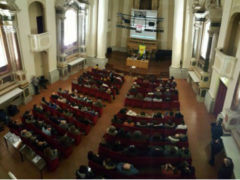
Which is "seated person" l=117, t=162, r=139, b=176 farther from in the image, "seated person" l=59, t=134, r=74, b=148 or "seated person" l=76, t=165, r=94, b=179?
"seated person" l=59, t=134, r=74, b=148

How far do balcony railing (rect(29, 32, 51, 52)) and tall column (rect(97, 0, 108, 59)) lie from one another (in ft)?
16.2

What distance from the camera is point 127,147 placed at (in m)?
8.34

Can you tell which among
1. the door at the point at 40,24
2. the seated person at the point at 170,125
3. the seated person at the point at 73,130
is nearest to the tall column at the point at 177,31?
the seated person at the point at 170,125

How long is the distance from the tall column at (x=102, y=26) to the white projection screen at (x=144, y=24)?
410 cm

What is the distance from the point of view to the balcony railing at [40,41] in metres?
12.2

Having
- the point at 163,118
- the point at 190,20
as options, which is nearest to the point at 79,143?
the point at 163,118

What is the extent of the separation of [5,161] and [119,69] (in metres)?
11.2

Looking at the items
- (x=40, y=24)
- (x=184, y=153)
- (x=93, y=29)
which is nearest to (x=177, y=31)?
(x=93, y=29)

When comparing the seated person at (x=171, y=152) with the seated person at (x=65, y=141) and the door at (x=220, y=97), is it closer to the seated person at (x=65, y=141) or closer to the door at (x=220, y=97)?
the seated person at (x=65, y=141)

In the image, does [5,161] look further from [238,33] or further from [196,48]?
[196,48]

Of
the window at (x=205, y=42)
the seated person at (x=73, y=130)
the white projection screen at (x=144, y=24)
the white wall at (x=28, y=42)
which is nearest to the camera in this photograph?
the seated person at (x=73, y=130)

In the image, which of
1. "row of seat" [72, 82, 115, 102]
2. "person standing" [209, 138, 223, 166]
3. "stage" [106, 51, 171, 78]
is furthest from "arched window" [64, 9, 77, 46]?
"person standing" [209, 138, 223, 166]

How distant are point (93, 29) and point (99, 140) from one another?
10454mm

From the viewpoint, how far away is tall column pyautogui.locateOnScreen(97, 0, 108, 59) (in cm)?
1667
